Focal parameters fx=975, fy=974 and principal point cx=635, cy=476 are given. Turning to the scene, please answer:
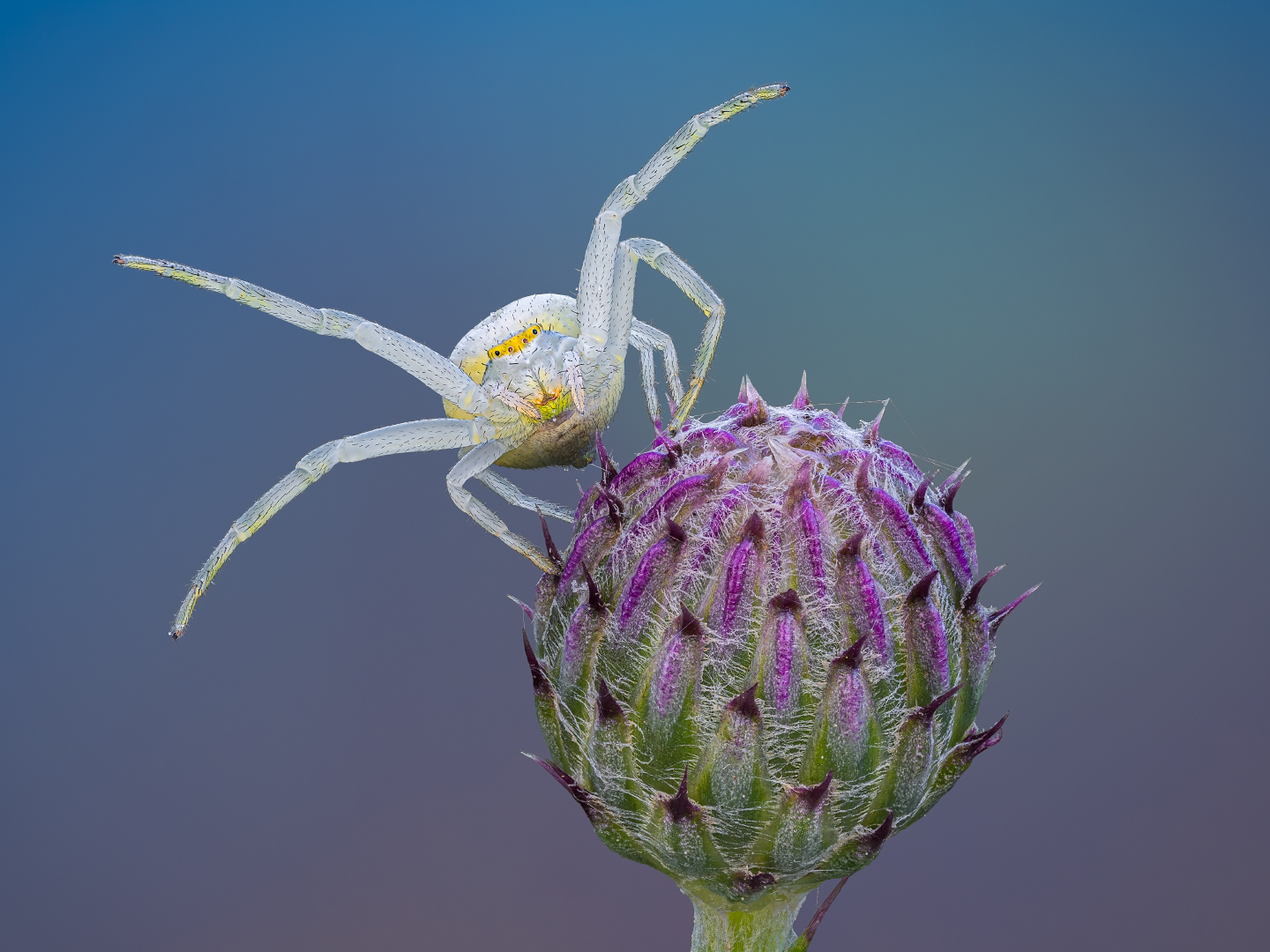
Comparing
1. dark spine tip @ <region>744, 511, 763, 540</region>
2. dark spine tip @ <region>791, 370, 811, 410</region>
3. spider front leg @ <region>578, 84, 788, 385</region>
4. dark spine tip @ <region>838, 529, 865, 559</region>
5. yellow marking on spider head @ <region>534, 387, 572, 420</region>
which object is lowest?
dark spine tip @ <region>838, 529, 865, 559</region>

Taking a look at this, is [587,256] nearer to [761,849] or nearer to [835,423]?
[835,423]

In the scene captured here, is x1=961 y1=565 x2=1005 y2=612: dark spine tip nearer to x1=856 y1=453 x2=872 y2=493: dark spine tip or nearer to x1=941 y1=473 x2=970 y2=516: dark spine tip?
x1=941 y1=473 x2=970 y2=516: dark spine tip

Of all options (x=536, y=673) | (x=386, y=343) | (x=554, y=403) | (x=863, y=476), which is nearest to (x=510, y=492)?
(x=554, y=403)

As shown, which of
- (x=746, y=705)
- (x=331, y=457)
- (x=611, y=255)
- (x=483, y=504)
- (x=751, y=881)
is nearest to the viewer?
(x=746, y=705)

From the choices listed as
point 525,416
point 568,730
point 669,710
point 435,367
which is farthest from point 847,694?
point 435,367

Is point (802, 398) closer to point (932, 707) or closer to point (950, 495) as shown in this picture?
point (950, 495)

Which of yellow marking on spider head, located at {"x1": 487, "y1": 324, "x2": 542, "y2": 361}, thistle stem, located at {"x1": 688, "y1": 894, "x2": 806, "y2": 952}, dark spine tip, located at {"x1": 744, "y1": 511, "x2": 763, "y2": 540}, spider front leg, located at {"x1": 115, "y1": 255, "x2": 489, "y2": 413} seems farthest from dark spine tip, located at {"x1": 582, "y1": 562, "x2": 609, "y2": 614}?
yellow marking on spider head, located at {"x1": 487, "y1": 324, "x2": 542, "y2": 361}
